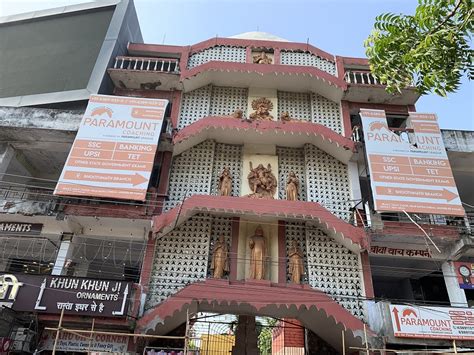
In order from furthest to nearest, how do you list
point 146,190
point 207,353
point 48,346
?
1. point 207,353
2. point 146,190
3. point 48,346

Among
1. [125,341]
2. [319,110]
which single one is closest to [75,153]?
[125,341]

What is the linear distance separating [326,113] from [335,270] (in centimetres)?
654

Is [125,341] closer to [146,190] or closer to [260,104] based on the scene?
[146,190]

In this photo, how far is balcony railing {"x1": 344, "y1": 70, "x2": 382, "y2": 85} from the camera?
49.1ft

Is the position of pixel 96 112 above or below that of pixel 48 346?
above

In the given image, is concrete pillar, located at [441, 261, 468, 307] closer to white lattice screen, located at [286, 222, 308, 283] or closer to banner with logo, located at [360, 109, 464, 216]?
banner with logo, located at [360, 109, 464, 216]

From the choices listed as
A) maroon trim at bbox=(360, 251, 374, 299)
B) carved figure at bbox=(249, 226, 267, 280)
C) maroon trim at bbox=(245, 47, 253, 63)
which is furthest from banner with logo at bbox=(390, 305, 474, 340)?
maroon trim at bbox=(245, 47, 253, 63)

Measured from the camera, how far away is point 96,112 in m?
13.1

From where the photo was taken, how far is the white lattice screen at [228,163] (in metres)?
13.3

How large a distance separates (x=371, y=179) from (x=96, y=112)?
993cm

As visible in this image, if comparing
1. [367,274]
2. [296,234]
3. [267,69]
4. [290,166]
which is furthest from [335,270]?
[267,69]

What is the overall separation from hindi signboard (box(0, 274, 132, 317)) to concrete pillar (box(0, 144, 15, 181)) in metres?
4.77

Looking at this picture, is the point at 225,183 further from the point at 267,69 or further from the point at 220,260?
the point at 267,69

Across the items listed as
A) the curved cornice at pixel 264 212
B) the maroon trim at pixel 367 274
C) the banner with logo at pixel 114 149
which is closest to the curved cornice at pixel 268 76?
the banner with logo at pixel 114 149
